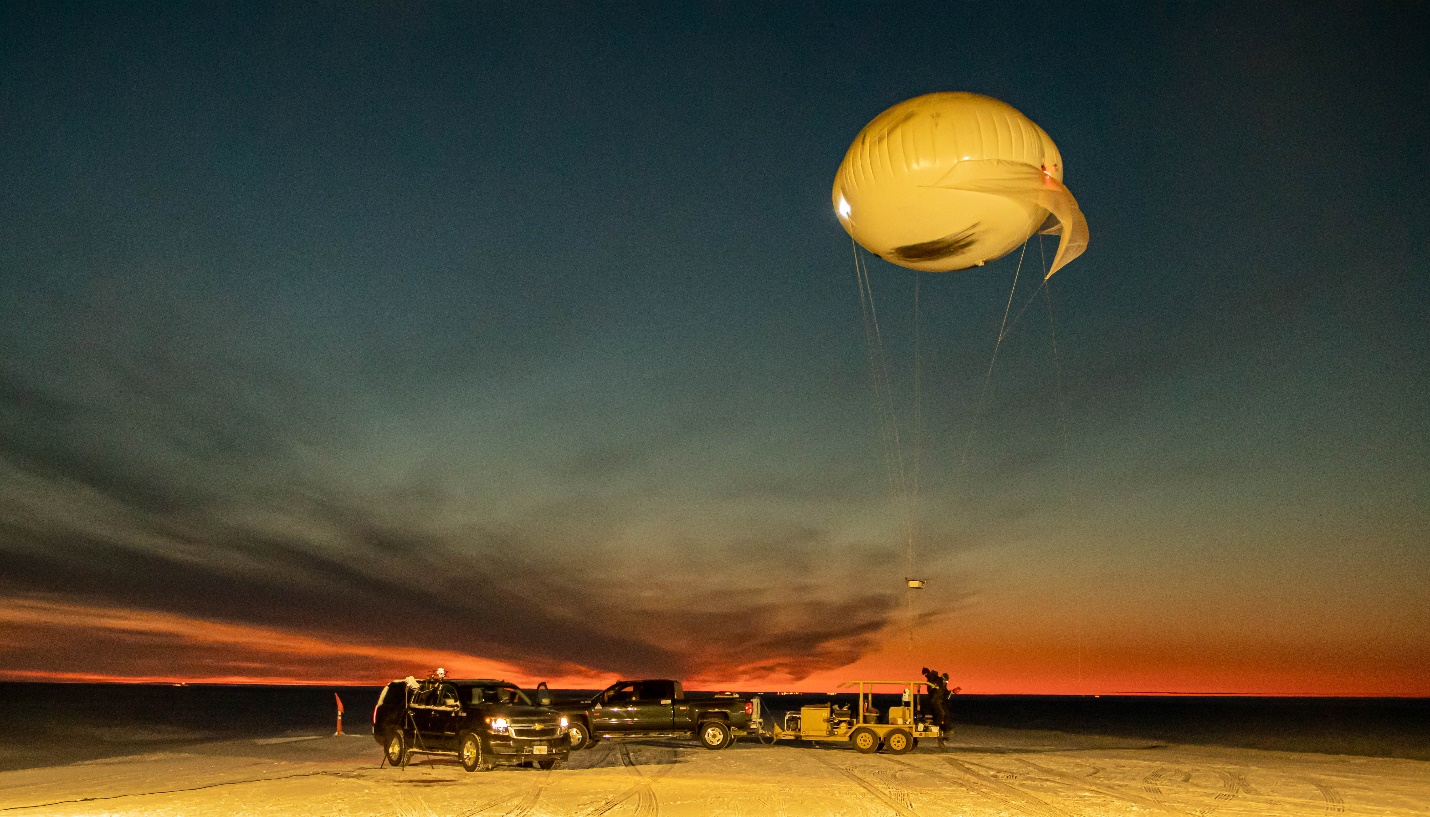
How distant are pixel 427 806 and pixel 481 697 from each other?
4537 millimetres

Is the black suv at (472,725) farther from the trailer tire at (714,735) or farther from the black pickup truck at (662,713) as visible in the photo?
the trailer tire at (714,735)

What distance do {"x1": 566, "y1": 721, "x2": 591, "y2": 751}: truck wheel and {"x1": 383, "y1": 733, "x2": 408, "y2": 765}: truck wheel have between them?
562 cm

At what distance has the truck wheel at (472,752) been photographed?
17.6 meters

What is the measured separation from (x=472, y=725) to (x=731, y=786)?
4.61 meters

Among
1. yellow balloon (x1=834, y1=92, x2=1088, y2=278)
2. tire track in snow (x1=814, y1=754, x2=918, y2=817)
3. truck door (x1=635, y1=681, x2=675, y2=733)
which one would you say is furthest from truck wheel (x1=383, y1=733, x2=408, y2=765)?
yellow balloon (x1=834, y1=92, x2=1088, y2=278)

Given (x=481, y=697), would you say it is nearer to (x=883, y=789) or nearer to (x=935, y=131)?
(x=883, y=789)

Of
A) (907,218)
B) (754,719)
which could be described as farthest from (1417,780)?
(907,218)

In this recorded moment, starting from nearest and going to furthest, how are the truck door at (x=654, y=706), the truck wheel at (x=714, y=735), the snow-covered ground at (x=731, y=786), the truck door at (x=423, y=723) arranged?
the snow-covered ground at (x=731, y=786) < the truck door at (x=423, y=723) < the truck door at (x=654, y=706) < the truck wheel at (x=714, y=735)

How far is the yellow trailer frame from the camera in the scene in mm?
22922

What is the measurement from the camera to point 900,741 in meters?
23.0

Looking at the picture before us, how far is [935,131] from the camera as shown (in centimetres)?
1126

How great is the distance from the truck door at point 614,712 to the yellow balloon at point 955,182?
1546cm

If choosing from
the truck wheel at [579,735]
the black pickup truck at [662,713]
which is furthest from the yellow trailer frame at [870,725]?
the truck wheel at [579,735]

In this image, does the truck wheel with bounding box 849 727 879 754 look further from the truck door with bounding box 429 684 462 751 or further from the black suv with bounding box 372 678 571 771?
the truck door with bounding box 429 684 462 751
